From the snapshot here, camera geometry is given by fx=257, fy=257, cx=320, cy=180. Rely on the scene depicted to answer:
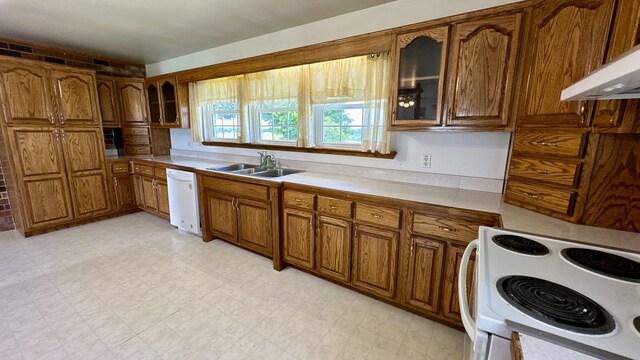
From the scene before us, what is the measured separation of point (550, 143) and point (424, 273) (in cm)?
107

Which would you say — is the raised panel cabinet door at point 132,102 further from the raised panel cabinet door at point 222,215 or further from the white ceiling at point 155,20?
the raised panel cabinet door at point 222,215

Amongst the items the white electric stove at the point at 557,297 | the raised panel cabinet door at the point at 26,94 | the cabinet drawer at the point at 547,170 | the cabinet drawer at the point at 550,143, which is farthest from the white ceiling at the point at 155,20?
the white electric stove at the point at 557,297

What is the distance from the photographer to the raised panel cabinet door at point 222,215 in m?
2.75

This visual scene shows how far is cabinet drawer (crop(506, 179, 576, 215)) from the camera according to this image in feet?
4.43

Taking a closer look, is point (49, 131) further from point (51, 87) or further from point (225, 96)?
point (225, 96)

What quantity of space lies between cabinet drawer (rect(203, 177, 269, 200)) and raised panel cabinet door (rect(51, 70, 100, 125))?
6.91 ft

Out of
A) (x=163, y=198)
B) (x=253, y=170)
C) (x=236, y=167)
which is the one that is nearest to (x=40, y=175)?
(x=163, y=198)

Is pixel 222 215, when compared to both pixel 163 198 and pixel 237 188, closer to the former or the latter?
pixel 237 188

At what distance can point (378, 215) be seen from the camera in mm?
1879

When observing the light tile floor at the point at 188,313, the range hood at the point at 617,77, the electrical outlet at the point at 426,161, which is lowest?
the light tile floor at the point at 188,313

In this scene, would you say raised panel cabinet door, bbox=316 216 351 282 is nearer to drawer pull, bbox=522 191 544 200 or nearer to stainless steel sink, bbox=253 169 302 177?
stainless steel sink, bbox=253 169 302 177

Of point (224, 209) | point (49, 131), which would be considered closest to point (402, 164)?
point (224, 209)

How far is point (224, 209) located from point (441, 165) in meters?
2.21

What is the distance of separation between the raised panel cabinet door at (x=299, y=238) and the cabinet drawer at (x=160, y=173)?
6.85 feet
